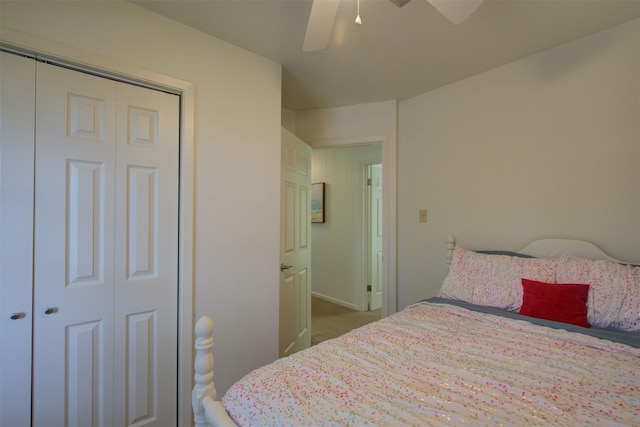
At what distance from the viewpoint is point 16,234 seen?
4.03ft

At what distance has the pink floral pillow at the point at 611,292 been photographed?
136 cm

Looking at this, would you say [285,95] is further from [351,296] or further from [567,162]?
[351,296]

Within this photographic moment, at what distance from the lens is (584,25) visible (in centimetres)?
166

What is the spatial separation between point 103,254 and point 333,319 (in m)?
2.76

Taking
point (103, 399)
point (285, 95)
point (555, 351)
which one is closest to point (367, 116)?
point (285, 95)

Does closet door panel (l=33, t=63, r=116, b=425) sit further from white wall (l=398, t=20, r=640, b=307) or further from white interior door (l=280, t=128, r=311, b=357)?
white wall (l=398, t=20, r=640, b=307)

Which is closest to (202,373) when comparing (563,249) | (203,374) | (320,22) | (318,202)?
(203,374)

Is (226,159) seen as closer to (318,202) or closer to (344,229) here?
(344,229)

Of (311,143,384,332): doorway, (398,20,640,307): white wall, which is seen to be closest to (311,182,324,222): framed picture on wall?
(311,143,384,332): doorway

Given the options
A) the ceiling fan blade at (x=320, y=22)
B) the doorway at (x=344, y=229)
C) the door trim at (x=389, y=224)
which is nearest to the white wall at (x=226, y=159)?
the ceiling fan blade at (x=320, y=22)

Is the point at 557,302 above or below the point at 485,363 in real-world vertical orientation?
above

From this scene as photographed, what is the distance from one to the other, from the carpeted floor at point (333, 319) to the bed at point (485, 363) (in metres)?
1.67

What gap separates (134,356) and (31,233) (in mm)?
752

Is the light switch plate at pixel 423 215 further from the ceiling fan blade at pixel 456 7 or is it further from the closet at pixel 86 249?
the closet at pixel 86 249
